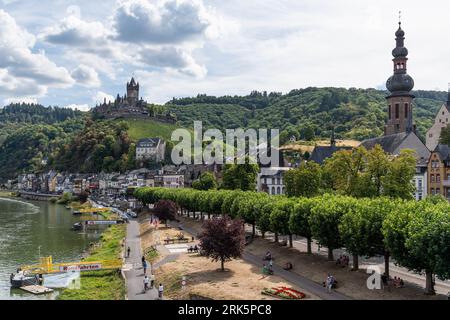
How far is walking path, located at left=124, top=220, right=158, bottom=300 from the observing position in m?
37.3

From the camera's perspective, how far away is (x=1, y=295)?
1682 inches

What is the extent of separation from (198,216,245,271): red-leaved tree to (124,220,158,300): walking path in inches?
252

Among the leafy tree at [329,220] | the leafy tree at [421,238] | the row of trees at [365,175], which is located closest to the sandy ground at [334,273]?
the leafy tree at [421,238]

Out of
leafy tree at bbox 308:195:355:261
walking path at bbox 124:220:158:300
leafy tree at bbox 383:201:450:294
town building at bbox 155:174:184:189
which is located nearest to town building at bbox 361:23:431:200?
walking path at bbox 124:220:158:300

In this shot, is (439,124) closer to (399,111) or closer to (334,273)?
(399,111)

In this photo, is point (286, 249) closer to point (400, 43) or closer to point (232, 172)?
point (232, 172)

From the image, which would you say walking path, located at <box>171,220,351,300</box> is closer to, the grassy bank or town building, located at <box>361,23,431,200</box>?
the grassy bank

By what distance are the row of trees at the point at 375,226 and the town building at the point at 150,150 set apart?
137600mm

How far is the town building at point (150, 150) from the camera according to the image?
628ft

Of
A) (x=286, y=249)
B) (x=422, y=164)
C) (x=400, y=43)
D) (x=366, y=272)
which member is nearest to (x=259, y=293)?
(x=366, y=272)

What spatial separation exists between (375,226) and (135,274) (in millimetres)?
23271

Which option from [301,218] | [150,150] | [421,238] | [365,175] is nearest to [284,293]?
[421,238]

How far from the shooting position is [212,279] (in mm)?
40406
